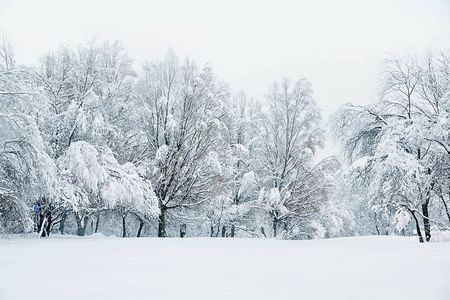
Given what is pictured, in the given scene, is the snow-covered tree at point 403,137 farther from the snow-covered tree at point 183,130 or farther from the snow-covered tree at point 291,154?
the snow-covered tree at point 183,130

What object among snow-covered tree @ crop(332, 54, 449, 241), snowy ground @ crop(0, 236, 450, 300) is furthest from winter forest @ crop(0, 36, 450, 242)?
snowy ground @ crop(0, 236, 450, 300)

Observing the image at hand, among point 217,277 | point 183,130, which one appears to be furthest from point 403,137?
point 183,130

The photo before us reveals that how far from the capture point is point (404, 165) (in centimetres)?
938

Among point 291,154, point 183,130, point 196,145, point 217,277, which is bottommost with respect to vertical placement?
point 217,277

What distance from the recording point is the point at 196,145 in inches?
606

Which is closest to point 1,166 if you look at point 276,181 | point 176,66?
point 176,66

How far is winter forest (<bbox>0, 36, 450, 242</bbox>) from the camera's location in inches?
378

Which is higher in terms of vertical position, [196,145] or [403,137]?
[196,145]

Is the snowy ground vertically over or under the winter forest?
under

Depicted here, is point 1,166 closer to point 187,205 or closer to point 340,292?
point 187,205

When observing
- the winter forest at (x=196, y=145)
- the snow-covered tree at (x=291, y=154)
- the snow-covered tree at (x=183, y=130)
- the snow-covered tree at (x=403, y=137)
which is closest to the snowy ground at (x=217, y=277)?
the snow-covered tree at (x=403, y=137)

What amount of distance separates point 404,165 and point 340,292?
279 inches

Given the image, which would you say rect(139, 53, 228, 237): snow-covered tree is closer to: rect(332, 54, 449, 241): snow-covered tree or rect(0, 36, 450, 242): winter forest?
rect(0, 36, 450, 242): winter forest

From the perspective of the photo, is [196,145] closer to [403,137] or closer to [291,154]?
[291,154]
